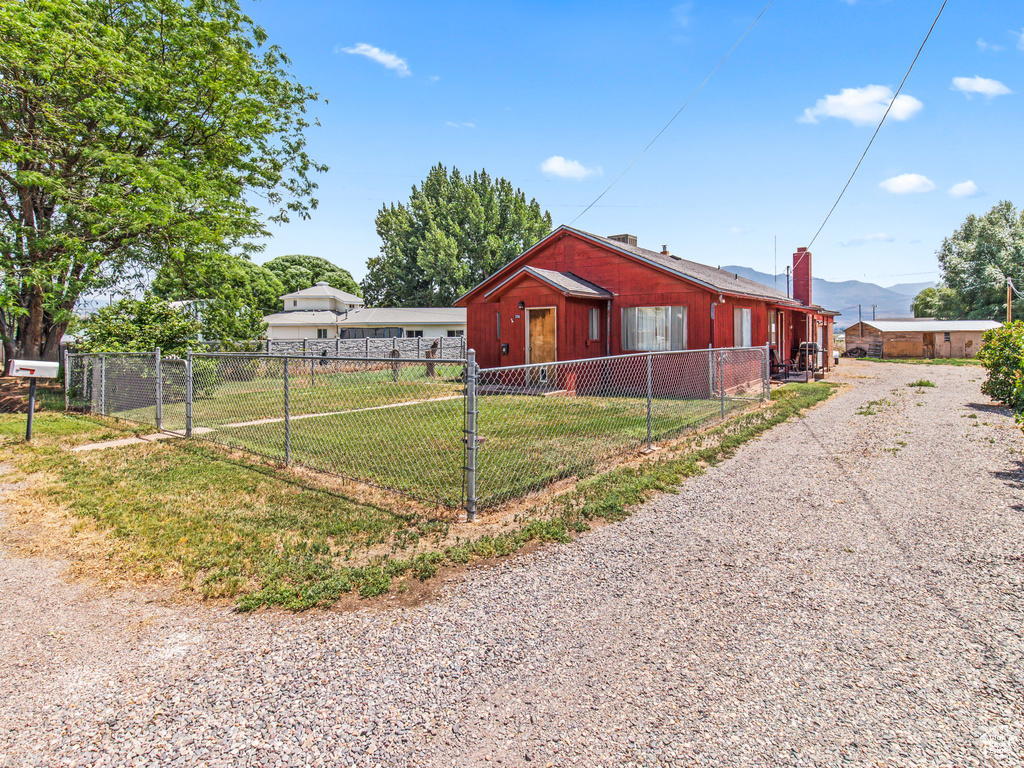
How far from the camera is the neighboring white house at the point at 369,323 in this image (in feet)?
128

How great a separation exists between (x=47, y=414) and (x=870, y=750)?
14.6m

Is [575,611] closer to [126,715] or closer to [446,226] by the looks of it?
[126,715]

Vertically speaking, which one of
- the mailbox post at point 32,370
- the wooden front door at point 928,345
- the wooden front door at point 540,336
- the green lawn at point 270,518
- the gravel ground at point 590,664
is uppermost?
the wooden front door at point 928,345

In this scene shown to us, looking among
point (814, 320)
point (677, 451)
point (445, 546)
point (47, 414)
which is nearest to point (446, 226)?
point (814, 320)

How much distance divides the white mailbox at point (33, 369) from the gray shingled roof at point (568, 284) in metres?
10.5

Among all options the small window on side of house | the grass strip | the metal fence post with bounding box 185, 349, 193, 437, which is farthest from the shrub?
the metal fence post with bounding box 185, 349, 193, 437

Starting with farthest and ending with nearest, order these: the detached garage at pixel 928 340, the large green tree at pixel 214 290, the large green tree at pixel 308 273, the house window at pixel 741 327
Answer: the large green tree at pixel 308 273 < the detached garage at pixel 928 340 < the house window at pixel 741 327 < the large green tree at pixel 214 290

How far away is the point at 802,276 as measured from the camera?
85.3 ft

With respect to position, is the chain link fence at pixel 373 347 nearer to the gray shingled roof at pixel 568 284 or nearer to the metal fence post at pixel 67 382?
the gray shingled roof at pixel 568 284

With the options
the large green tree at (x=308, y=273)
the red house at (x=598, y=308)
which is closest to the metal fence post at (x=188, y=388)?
the red house at (x=598, y=308)

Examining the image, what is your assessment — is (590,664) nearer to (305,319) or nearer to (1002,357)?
(1002,357)

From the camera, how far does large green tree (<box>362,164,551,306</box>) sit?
146ft

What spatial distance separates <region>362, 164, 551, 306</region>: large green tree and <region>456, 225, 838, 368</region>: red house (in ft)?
89.5

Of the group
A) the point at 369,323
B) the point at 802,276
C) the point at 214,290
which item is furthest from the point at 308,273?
the point at 802,276
